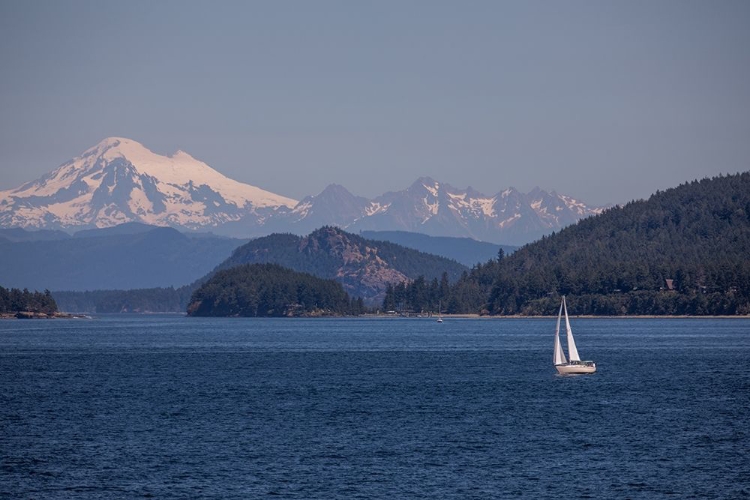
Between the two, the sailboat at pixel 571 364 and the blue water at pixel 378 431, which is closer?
the blue water at pixel 378 431

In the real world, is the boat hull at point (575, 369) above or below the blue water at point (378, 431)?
above

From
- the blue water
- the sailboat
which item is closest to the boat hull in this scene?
the sailboat

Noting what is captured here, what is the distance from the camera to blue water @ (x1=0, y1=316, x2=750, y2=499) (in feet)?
213

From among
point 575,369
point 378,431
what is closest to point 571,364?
point 575,369

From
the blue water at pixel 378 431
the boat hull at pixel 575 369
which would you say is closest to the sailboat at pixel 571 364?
the boat hull at pixel 575 369

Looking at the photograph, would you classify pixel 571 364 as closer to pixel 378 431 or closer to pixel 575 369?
pixel 575 369

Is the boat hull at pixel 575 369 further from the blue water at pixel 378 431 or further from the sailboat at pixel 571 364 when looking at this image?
the blue water at pixel 378 431

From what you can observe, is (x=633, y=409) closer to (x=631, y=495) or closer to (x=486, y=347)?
(x=631, y=495)

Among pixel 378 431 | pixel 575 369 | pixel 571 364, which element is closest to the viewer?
pixel 378 431

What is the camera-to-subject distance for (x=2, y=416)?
92500 mm

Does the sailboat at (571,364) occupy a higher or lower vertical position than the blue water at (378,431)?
higher

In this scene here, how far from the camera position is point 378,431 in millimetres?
83812

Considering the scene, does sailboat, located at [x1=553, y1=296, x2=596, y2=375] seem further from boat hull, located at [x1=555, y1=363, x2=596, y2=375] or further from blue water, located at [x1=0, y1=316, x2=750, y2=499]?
blue water, located at [x1=0, y1=316, x2=750, y2=499]

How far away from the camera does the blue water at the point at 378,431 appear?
64.8 m
